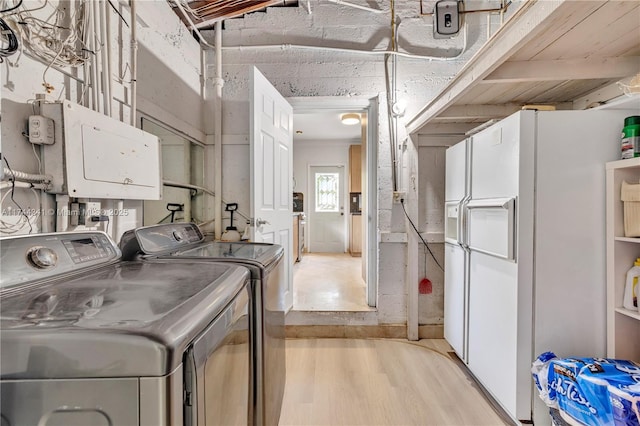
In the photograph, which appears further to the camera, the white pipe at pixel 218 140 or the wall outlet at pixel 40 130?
the white pipe at pixel 218 140

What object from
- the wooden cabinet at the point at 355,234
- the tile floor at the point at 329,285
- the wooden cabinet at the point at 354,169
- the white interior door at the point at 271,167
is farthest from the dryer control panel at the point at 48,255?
the wooden cabinet at the point at 354,169

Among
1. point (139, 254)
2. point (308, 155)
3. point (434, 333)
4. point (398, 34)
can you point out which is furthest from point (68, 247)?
point (308, 155)

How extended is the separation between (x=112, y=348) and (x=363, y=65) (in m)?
2.68

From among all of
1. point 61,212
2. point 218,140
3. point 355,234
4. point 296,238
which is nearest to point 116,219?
point 61,212

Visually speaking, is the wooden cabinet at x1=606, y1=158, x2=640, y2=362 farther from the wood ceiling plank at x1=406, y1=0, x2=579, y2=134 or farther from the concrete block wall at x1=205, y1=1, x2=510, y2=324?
the concrete block wall at x1=205, y1=1, x2=510, y2=324

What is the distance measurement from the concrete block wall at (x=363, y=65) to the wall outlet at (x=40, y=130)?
1555 millimetres

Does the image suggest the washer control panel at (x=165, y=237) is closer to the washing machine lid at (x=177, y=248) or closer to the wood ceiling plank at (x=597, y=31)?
the washing machine lid at (x=177, y=248)

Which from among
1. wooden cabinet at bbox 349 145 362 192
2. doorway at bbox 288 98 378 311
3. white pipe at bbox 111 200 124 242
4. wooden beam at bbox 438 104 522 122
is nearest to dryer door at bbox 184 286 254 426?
white pipe at bbox 111 200 124 242

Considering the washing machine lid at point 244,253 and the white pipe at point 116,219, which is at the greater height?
the white pipe at point 116,219

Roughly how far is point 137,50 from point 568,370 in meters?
2.75

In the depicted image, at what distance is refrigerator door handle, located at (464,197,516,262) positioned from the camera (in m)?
1.44

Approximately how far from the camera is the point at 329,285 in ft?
11.5

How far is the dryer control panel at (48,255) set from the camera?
2.52 ft

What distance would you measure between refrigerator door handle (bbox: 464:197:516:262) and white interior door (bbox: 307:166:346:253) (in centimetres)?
465
